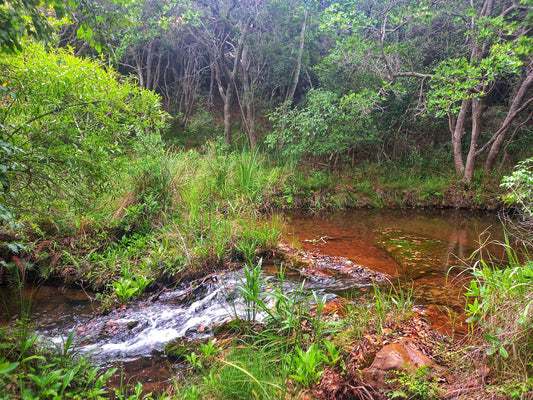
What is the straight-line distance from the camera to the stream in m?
2.66

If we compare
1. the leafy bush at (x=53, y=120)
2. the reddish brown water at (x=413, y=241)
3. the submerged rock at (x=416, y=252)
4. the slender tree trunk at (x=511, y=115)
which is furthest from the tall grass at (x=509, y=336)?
the slender tree trunk at (x=511, y=115)

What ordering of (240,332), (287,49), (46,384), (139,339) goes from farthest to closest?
(287,49) < (139,339) < (240,332) < (46,384)

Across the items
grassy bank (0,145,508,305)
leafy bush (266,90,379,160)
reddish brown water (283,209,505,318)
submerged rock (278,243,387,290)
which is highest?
leafy bush (266,90,379,160)

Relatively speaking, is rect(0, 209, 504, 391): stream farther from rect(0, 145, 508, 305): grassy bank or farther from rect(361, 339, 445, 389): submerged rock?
rect(361, 339, 445, 389): submerged rock

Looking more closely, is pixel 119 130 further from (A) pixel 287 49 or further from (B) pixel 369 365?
(A) pixel 287 49

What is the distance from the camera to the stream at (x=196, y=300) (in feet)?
8.74

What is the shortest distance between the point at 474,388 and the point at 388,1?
8847 mm

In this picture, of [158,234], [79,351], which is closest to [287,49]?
[158,234]

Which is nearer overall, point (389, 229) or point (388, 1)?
point (389, 229)

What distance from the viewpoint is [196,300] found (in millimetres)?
3332

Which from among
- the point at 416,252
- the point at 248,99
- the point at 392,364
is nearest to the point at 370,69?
the point at 248,99

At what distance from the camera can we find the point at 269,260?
4.15 m

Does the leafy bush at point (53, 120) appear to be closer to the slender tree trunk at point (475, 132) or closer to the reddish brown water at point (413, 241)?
the reddish brown water at point (413, 241)

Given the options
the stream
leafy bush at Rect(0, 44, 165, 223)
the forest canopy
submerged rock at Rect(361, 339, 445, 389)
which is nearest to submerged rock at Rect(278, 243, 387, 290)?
the stream
